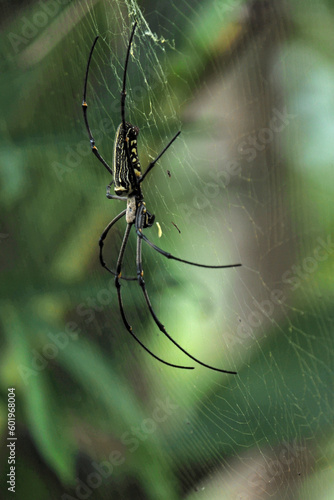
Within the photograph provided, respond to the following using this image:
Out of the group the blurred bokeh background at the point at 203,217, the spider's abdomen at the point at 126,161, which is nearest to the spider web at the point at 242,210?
the blurred bokeh background at the point at 203,217

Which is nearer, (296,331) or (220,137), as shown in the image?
(296,331)

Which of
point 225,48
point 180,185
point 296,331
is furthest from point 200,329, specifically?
point 225,48

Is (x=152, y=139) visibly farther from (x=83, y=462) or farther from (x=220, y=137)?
(x=83, y=462)

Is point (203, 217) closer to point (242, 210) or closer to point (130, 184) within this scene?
point (242, 210)

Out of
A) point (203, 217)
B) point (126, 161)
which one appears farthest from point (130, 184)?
point (203, 217)

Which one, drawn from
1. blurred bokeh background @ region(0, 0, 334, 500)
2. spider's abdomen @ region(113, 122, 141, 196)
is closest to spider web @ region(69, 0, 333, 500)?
blurred bokeh background @ region(0, 0, 334, 500)

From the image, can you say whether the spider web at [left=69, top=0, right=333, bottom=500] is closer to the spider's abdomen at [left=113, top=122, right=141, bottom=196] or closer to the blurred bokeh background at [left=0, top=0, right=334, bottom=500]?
the blurred bokeh background at [left=0, top=0, right=334, bottom=500]
